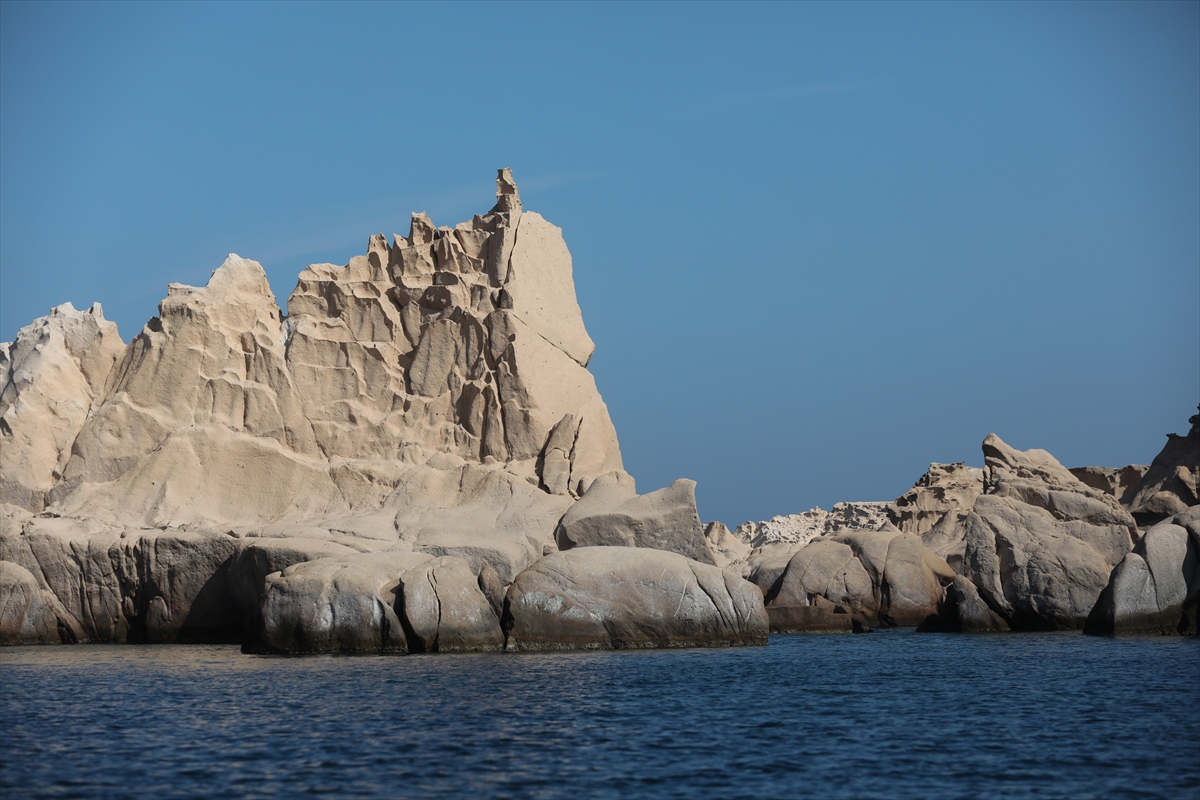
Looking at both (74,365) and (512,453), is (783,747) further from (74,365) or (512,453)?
(74,365)

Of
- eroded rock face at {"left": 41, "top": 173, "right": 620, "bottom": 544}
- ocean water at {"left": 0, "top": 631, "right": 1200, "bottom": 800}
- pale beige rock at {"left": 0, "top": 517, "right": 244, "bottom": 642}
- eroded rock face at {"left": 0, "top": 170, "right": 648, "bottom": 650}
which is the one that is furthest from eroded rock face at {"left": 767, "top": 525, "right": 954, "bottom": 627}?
pale beige rock at {"left": 0, "top": 517, "right": 244, "bottom": 642}

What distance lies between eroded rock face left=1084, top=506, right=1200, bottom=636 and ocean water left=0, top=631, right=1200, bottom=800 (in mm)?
2172

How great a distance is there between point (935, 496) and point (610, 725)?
148 ft

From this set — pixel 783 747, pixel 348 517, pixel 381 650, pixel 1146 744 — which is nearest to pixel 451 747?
pixel 783 747

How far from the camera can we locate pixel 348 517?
39031 millimetres

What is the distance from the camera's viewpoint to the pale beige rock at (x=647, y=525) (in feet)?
116

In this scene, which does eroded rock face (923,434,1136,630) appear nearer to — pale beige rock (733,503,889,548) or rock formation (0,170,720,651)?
rock formation (0,170,720,651)

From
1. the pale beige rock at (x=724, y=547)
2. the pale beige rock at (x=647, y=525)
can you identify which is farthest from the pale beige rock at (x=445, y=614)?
the pale beige rock at (x=724, y=547)

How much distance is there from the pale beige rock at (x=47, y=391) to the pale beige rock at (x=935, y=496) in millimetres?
35820

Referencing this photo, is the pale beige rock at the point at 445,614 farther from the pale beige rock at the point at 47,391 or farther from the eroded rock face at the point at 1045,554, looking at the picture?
the pale beige rock at the point at 47,391

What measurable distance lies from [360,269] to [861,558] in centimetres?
1972

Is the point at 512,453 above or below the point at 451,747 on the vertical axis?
above

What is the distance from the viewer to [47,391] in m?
41.7

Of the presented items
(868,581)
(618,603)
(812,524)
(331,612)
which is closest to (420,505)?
(331,612)
